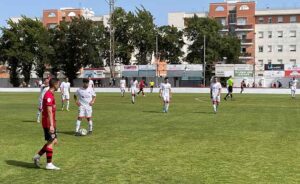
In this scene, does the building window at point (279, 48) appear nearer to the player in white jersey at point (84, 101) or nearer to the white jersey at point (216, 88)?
the white jersey at point (216, 88)

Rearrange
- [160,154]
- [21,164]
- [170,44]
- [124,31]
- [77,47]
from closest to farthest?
1. [21,164]
2. [160,154]
3. [77,47]
4. [170,44]
5. [124,31]

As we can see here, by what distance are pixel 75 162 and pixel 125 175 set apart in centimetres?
194

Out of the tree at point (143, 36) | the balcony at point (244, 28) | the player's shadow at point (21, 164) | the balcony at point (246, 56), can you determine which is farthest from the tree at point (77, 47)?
the player's shadow at point (21, 164)

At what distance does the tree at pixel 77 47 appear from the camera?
106625mm

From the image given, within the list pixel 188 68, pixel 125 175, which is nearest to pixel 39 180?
pixel 125 175

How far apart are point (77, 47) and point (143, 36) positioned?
15.2 meters

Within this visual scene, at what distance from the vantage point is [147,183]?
30.1 feet

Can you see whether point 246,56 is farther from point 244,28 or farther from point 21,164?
point 21,164

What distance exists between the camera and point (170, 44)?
112 metres

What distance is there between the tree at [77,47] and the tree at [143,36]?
8082 millimetres

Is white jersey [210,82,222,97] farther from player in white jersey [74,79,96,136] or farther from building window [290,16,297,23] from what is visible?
building window [290,16,297,23]

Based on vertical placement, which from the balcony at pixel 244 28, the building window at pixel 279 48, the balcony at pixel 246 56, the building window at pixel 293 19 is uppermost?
the building window at pixel 293 19

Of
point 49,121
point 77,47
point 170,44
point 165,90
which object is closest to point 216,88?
point 165,90

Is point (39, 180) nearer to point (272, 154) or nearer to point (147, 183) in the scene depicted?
point (147, 183)
